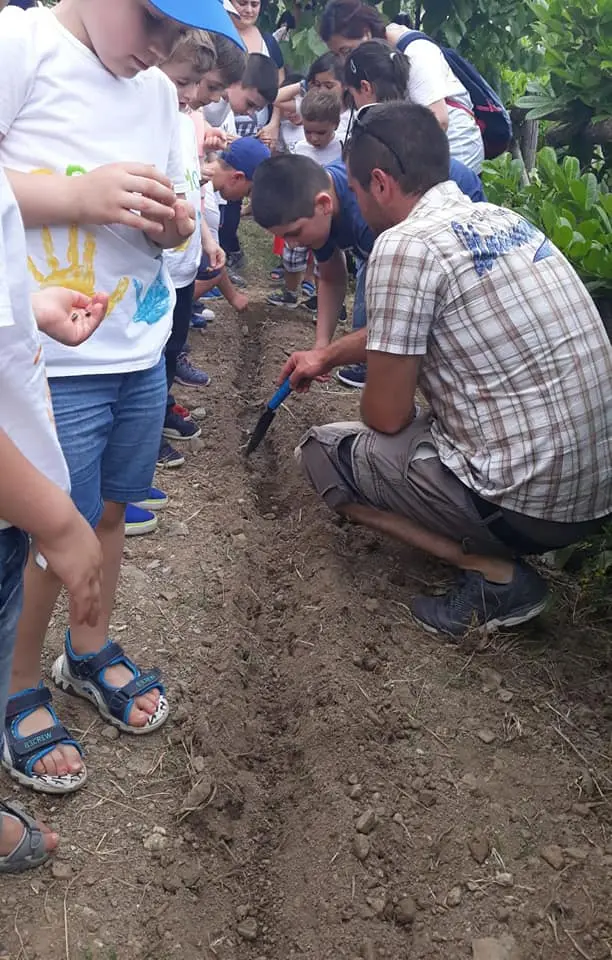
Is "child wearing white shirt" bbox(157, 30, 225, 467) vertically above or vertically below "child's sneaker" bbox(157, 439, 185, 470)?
above

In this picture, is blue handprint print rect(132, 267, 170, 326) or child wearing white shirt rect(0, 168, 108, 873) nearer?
child wearing white shirt rect(0, 168, 108, 873)

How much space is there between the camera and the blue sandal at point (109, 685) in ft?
7.72

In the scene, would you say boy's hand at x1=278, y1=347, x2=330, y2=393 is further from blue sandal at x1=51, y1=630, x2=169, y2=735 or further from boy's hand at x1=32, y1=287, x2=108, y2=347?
boy's hand at x1=32, y1=287, x2=108, y2=347

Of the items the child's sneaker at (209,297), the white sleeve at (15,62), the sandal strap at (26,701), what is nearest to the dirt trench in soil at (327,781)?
the sandal strap at (26,701)

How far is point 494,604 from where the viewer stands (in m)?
2.81

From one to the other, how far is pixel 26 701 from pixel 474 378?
1.52m

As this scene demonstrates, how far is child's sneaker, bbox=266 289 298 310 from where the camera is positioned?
6219 millimetres

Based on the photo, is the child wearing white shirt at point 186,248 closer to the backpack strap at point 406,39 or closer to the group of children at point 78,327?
the group of children at point 78,327

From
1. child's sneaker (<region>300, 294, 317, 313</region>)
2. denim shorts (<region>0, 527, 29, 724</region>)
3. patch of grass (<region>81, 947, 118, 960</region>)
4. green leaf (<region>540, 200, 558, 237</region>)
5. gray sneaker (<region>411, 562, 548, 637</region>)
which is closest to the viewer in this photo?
denim shorts (<region>0, 527, 29, 724</region>)

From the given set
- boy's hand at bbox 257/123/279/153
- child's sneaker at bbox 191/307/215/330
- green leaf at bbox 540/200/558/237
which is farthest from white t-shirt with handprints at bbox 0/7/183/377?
boy's hand at bbox 257/123/279/153

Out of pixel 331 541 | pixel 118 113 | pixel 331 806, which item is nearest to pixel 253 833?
pixel 331 806

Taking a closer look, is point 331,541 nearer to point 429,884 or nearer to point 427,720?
point 427,720

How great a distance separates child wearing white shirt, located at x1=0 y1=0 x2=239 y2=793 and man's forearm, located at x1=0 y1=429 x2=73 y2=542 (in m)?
0.59

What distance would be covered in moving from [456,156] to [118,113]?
129 inches
